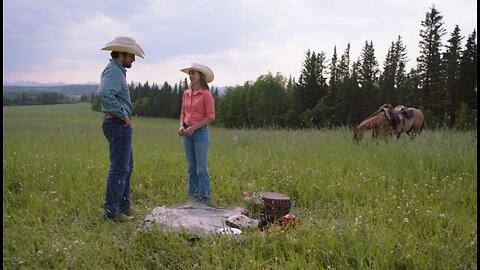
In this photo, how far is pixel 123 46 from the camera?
4.26m

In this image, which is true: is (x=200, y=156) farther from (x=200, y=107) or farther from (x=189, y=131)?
(x=200, y=107)

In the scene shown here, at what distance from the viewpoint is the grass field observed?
320 centimetres

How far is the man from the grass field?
0.34 m

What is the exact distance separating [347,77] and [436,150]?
126 feet

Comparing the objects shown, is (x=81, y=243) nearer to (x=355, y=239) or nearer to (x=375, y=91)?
(x=355, y=239)

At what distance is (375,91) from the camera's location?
134 ft

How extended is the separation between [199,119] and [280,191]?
1656 millimetres

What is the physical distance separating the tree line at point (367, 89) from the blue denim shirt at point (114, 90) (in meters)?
13.2

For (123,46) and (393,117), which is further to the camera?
(393,117)

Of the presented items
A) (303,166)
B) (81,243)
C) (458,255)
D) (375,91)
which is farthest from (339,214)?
(375,91)

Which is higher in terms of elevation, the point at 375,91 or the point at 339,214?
the point at 375,91

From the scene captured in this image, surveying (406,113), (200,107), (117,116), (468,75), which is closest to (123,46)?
(117,116)

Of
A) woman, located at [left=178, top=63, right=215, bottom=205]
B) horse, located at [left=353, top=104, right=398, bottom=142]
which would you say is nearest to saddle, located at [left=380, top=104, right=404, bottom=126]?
horse, located at [left=353, top=104, right=398, bottom=142]

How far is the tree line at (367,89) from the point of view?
2995 cm
